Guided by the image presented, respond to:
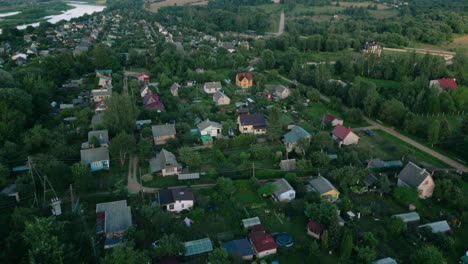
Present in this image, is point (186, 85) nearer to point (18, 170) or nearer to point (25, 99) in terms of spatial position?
point (25, 99)

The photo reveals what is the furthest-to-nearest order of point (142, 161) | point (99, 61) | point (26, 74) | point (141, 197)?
point (99, 61)
point (26, 74)
point (142, 161)
point (141, 197)

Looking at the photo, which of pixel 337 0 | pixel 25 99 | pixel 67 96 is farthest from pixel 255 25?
pixel 25 99

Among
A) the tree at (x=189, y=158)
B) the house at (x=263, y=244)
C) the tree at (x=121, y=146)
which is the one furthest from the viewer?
the tree at (x=121, y=146)

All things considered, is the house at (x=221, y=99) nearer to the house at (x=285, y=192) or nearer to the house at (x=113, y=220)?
the house at (x=285, y=192)

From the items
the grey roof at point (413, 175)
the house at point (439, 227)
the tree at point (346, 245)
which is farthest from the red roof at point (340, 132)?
the tree at point (346, 245)

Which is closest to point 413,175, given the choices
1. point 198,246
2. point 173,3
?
point 198,246

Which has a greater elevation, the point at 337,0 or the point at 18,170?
the point at 337,0
